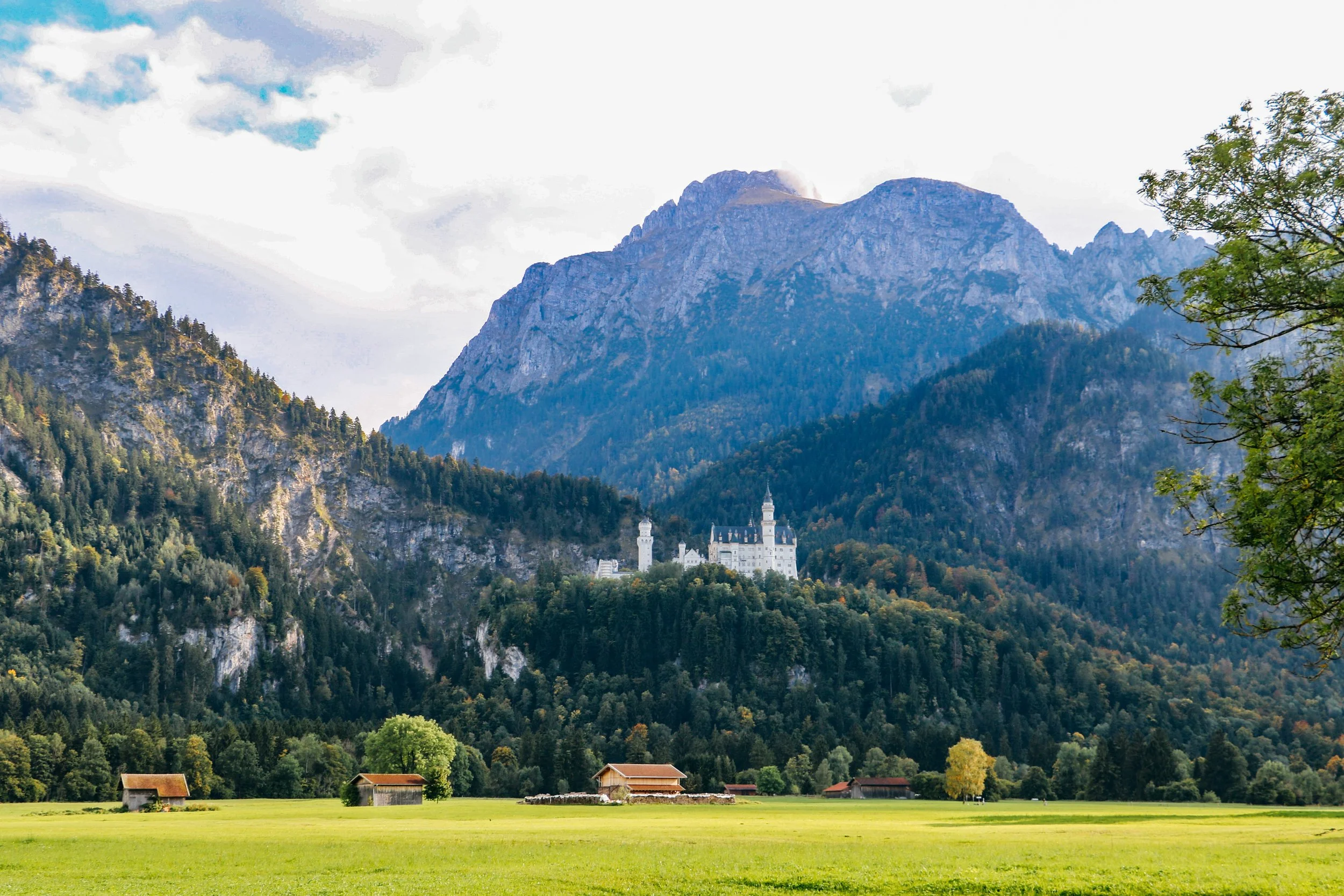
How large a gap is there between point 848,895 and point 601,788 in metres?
100

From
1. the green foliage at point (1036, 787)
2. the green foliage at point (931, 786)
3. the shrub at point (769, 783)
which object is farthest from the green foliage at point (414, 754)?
the green foliage at point (1036, 787)

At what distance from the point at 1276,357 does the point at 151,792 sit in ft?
401

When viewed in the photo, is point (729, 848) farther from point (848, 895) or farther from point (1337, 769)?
point (1337, 769)

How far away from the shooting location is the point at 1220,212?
104ft

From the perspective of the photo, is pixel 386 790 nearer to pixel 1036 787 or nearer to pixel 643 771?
A: pixel 643 771

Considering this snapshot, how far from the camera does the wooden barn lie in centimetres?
16212

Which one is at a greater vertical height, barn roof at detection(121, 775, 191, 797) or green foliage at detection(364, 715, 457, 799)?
green foliage at detection(364, 715, 457, 799)

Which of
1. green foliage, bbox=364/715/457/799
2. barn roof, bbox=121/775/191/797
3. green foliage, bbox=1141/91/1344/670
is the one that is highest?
green foliage, bbox=1141/91/1344/670

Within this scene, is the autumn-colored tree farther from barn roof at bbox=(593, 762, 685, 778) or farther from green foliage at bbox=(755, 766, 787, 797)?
barn roof at bbox=(593, 762, 685, 778)

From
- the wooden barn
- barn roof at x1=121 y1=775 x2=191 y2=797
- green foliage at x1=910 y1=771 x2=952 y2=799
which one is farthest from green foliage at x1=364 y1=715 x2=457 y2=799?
green foliage at x1=910 y1=771 x2=952 y2=799

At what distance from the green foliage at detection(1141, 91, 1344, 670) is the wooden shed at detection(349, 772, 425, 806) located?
4255 inches

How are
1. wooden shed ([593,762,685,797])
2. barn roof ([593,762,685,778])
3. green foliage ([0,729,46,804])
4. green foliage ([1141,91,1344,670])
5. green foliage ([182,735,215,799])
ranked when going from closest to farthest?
1. green foliage ([1141,91,1344,670])
2. wooden shed ([593,762,685,797])
3. barn roof ([593,762,685,778])
4. green foliage ([0,729,46,804])
5. green foliage ([182,735,215,799])

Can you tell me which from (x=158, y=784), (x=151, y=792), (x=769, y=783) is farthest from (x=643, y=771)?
(x=151, y=792)

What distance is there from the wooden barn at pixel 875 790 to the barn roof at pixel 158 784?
251 ft
